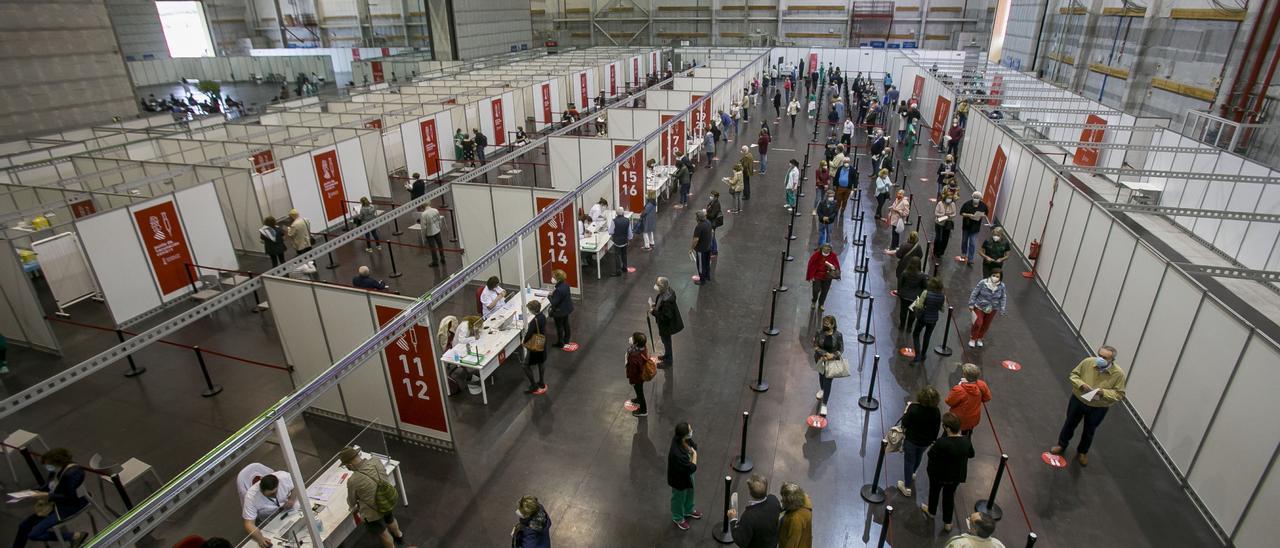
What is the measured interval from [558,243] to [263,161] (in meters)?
11.2

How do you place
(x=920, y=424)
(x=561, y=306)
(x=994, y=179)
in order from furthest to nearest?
(x=994, y=179), (x=561, y=306), (x=920, y=424)

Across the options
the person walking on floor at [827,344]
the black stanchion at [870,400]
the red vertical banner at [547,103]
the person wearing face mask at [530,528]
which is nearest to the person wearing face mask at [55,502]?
the person wearing face mask at [530,528]

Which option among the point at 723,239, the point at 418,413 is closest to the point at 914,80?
the point at 723,239

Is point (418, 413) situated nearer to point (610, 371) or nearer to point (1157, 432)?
point (610, 371)

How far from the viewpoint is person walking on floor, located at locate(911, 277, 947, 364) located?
937 centimetres

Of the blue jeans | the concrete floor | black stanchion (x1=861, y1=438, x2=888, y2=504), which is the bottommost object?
the concrete floor

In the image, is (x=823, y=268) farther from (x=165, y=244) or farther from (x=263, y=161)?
(x=263, y=161)

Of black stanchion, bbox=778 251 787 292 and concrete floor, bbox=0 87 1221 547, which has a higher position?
black stanchion, bbox=778 251 787 292

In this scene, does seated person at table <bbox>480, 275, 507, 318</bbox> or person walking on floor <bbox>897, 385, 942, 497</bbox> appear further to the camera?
seated person at table <bbox>480, 275, 507, 318</bbox>

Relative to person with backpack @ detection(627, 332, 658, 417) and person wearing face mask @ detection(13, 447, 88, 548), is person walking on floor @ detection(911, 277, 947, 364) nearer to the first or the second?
person with backpack @ detection(627, 332, 658, 417)

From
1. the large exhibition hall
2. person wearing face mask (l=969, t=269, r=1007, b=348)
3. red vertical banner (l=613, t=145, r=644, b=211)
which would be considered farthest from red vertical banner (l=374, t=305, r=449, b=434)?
red vertical banner (l=613, t=145, r=644, b=211)

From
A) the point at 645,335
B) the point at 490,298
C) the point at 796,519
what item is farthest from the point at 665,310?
the point at 796,519

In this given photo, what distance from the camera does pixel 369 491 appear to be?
6.10m

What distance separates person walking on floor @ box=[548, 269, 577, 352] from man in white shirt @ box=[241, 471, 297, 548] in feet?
15.8
